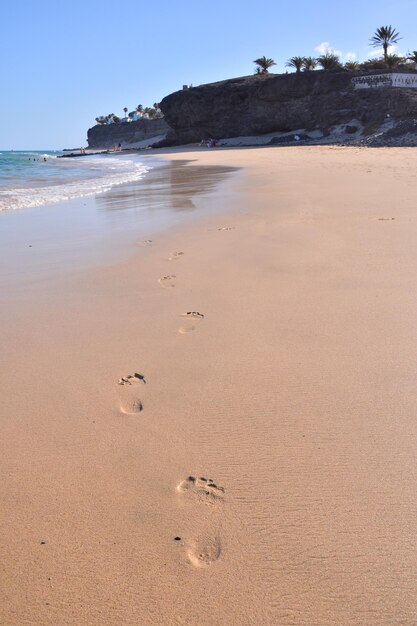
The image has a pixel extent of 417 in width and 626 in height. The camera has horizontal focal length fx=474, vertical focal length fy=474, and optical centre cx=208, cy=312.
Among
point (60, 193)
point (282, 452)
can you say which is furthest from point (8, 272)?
point (60, 193)

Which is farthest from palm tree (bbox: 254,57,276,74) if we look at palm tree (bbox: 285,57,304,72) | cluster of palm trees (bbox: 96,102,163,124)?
cluster of palm trees (bbox: 96,102,163,124)

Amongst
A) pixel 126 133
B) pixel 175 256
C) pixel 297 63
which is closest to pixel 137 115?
pixel 126 133

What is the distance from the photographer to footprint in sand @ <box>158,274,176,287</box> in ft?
12.6

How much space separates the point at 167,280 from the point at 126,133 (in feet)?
283

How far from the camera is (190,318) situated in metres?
3.10

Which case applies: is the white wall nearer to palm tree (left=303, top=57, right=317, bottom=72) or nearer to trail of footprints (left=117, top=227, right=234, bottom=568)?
palm tree (left=303, top=57, right=317, bottom=72)

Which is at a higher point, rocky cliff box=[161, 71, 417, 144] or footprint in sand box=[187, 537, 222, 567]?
rocky cliff box=[161, 71, 417, 144]

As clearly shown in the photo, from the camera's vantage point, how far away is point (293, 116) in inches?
1658

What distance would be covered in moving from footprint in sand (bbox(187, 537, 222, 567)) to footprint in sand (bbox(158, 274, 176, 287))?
2576 mm

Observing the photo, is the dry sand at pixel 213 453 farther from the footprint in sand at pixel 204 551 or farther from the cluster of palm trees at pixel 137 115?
the cluster of palm trees at pixel 137 115

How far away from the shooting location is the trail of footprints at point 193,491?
1.36 meters

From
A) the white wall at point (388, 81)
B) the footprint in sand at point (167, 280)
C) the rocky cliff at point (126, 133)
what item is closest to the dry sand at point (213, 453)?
the footprint in sand at point (167, 280)

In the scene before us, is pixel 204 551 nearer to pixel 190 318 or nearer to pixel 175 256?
pixel 190 318

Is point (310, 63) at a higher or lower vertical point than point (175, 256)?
higher
